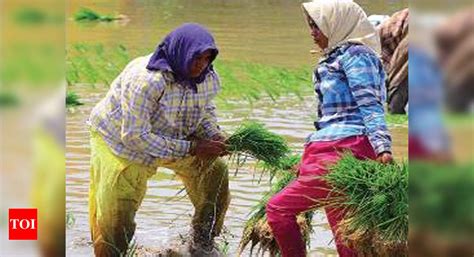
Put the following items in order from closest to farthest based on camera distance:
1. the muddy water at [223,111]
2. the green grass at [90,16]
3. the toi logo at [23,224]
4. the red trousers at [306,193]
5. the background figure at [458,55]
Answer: the background figure at [458,55] < the toi logo at [23,224] < the red trousers at [306,193] < the muddy water at [223,111] < the green grass at [90,16]

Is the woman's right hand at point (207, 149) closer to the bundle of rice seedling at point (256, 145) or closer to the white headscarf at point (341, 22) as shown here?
the bundle of rice seedling at point (256, 145)

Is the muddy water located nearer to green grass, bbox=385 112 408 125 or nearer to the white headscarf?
green grass, bbox=385 112 408 125

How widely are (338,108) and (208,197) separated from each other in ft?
2.99

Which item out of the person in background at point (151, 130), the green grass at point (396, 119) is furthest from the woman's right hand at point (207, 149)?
the green grass at point (396, 119)

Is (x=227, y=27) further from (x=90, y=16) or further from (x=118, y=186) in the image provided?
(x=118, y=186)

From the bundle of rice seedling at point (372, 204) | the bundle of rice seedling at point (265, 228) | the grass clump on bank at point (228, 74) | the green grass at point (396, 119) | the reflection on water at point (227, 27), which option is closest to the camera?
the bundle of rice seedling at point (372, 204)

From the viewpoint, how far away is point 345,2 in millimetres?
3740

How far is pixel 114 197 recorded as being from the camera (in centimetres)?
409

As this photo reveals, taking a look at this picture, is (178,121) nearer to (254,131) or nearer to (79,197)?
(254,131)

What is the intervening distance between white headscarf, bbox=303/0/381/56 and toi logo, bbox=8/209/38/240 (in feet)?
4.01

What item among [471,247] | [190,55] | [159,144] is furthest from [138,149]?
[471,247]

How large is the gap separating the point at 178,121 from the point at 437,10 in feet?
5.61

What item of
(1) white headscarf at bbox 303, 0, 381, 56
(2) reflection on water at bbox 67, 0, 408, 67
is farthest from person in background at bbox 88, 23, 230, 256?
(2) reflection on water at bbox 67, 0, 408, 67

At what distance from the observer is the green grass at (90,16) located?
1182 cm
